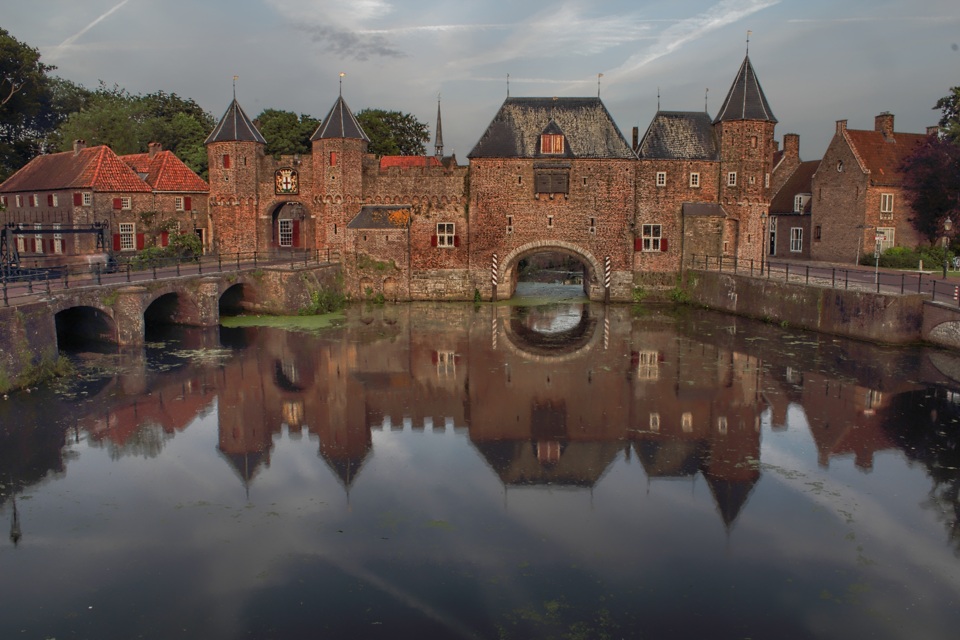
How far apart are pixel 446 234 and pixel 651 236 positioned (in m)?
8.77

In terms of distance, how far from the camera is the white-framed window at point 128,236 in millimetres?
36897

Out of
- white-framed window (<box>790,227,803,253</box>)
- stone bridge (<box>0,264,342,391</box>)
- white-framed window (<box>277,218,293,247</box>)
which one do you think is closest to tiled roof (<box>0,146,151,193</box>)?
white-framed window (<box>277,218,293,247</box>)

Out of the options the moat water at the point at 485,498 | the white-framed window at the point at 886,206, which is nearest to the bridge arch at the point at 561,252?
the moat water at the point at 485,498

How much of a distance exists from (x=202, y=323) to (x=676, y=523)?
19.6m

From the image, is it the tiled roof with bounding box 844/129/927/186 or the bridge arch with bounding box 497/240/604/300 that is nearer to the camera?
the bridge arch with bounding box 497/240/604/300

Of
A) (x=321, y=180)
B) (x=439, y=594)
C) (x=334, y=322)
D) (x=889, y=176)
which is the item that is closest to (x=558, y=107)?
(x=321, y=180)

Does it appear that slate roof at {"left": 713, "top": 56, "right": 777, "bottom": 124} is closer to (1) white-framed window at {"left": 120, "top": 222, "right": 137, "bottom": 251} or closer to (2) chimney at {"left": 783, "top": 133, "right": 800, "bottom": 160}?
(2) chimney at {"left": 783, "top": 133, "right": 800, "bottom": 160}

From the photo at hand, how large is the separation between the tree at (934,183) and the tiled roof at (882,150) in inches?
49.9

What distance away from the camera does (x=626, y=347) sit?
75.4 ft

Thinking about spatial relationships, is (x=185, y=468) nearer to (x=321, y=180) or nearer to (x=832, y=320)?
(x=832, y=320)

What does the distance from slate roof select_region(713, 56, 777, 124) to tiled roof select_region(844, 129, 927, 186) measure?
26.5ft

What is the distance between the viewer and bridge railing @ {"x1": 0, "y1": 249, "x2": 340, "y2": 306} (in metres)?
21.2

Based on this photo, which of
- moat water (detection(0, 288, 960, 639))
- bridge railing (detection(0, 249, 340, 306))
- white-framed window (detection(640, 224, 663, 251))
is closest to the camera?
moat water (detection(0, 288, 960, 639))

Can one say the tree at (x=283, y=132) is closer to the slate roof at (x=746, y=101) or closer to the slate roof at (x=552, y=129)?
the slate roof at (x=552, y=129)
